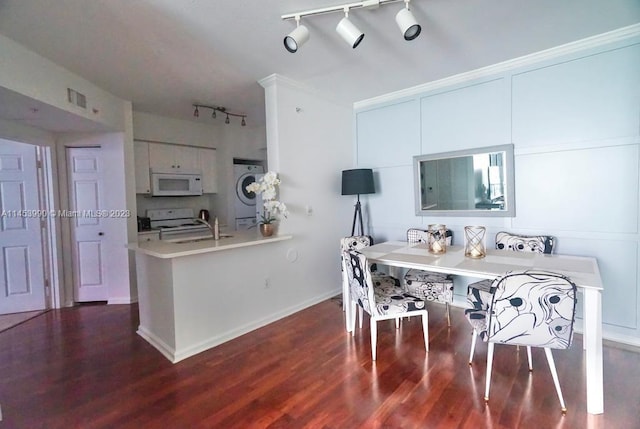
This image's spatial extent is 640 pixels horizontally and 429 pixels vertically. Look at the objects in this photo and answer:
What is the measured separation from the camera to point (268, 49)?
8.26ft

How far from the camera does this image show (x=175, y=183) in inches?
183

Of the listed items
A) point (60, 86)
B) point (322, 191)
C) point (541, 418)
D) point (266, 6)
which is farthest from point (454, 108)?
point (60, 86)

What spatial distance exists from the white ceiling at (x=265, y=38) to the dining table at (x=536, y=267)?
1762 mm

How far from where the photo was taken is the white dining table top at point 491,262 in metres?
1.96

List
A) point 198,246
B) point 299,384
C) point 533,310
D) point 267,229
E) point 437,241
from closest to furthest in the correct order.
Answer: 1. point 533,310
2. point 299,384
3. point 198,246
4. point 437,241
5. point 267,229

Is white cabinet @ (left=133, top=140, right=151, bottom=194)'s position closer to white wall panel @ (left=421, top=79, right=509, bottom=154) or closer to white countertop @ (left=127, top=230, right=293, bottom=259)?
white countertop @ (left=127, top=230, right=293, bottom=259)

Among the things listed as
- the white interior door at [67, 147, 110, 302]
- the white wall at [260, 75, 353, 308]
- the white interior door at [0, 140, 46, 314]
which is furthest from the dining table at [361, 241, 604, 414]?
the white interior door at [0, 140, 46, 314]

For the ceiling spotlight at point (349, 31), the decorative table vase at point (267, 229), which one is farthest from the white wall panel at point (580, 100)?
the decorative table vase at point (267, 229)

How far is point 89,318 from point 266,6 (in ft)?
11.8

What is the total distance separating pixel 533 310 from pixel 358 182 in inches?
88.1

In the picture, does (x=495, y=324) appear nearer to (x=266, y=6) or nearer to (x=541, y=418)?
(x=541, y=418)

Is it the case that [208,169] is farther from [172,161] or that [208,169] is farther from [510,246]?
[510,246]

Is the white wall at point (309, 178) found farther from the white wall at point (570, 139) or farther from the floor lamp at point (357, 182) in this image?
the white wall at point (570, 139)

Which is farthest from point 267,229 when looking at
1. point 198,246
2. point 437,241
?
point 437,241
